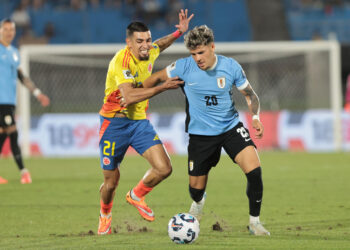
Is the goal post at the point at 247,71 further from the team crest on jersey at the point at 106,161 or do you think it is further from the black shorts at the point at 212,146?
the black shorts at the point at 212,146

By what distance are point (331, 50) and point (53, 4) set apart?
11.0 metres

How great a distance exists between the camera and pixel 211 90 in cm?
691

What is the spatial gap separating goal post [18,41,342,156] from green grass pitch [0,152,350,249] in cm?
449

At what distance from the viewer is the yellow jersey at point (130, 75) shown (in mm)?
7203

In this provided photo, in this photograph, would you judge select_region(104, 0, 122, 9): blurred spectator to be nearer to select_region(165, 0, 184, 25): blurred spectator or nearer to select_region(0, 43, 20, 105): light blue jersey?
select_region(165, 0, 184, 25): blurred spectator

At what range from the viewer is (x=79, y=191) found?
11.1 m

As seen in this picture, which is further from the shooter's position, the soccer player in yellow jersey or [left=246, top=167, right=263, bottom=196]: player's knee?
the soccer player in yellow jersey

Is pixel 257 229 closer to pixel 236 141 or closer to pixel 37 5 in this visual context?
pixel 236 141

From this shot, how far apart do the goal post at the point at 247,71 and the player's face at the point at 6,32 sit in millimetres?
7091

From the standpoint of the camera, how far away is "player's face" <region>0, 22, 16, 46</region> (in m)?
11.6

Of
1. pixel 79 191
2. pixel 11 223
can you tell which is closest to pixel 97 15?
pixel 79 191

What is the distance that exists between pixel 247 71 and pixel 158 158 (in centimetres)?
1357

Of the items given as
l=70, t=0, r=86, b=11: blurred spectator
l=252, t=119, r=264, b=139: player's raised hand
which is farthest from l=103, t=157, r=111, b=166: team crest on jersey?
l=70, t=0, r=86, b=11: blurred spectator

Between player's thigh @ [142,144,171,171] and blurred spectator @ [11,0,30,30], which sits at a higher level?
blurred spectator @ [11,0,30,30]
